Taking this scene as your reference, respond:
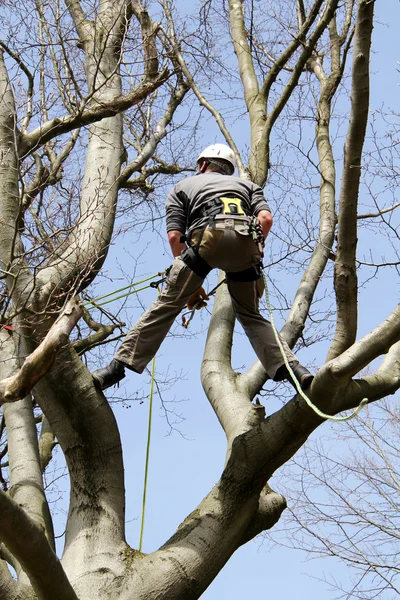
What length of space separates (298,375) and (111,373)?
1.06 m

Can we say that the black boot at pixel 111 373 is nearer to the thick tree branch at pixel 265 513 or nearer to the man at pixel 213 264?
the man at pixel 213 264

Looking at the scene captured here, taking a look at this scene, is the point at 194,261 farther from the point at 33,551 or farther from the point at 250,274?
the point at 33,551

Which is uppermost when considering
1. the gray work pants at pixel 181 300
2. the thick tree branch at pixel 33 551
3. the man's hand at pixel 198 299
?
the man's hand at pixel 198 299

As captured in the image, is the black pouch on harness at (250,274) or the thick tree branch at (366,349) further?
the black pouch on harness at (250,274)

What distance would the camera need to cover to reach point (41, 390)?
430 centimetres

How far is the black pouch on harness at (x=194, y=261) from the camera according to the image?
14.8 feet

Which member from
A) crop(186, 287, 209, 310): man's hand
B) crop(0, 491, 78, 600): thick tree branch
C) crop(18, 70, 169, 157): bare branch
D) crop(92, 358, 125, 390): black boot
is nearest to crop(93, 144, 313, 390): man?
crop(92, 358, 125, 390): black boot

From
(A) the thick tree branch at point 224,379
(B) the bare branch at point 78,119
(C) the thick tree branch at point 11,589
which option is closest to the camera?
(C) the thick tree branch at point 11,589

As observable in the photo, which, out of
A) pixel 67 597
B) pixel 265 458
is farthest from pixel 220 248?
pixel 67 597

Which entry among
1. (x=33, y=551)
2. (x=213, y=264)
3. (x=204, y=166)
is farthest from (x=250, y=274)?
(x=33, y=551)

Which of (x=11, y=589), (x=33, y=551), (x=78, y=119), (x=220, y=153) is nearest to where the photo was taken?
(x=33, y=551)

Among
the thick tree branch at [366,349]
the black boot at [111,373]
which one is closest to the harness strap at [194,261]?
the black boot at [111,373]

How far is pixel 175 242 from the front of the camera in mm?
4770

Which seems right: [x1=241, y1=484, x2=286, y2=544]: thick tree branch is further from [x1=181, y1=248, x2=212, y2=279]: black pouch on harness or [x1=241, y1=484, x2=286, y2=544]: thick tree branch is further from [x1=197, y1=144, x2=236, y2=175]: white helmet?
[x1=197, y1=144, x2=236, y2=175]: white helmet
